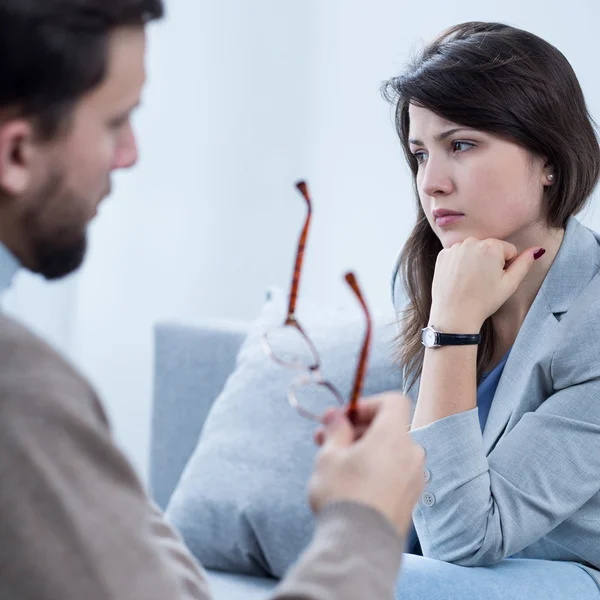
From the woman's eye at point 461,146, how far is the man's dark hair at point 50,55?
96 cm

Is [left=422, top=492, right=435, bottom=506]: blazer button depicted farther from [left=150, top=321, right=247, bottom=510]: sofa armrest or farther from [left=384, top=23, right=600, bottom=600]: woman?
[left=150, top=321, right=247, bottom=510]: sofa armrest

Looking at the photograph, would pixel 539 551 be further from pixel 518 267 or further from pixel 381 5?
pixel 381 5

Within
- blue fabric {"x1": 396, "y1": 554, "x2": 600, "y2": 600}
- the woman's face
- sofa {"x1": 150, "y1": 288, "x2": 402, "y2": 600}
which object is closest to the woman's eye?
the woman's face

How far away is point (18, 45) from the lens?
72 centimetres

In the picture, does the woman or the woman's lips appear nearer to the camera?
the woman

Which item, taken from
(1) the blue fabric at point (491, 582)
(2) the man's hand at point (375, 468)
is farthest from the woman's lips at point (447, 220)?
(2) the man's hand at point (375, 468)

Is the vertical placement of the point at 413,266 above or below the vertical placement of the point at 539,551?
above

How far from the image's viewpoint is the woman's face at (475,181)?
1631 millimetres

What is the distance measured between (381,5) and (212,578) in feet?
5.65

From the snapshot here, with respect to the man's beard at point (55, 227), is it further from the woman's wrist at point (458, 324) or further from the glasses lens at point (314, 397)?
the glasses lens at point (314, 397)

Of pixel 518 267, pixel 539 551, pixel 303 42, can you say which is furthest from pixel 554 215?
pixel 303 42

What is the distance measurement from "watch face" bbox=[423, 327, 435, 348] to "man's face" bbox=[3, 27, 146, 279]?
89 cm

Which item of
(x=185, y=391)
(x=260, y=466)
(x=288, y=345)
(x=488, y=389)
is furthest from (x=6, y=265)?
(x=185, y=391)

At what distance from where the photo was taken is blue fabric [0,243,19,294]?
803 millimetres
